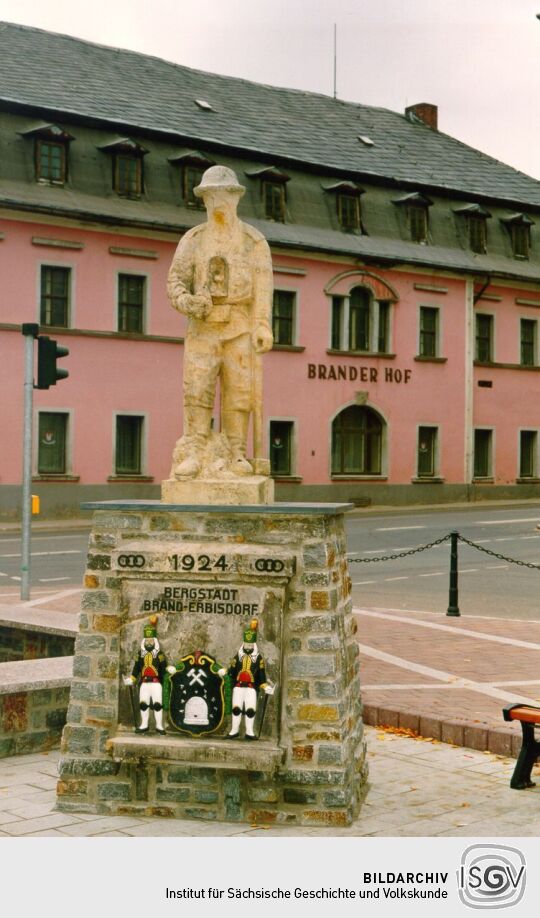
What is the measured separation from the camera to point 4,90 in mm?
31547

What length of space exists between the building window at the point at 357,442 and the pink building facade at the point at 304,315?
2.8 inches

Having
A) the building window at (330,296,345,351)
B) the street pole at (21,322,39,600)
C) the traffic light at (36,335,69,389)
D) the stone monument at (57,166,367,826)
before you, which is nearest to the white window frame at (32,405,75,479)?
the building window at (330,296,345,351)

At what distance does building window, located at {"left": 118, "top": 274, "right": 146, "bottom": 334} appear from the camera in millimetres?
33250

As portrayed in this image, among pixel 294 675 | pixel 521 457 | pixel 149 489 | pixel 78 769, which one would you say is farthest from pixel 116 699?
pixel 521 457

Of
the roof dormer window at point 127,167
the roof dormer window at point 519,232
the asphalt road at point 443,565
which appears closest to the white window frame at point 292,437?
the asphalt road at point 443,565

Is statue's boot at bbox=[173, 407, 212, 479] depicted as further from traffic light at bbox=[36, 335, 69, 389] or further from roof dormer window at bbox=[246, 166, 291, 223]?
roof dormer window at bbox=[246, 166, 291, 223]

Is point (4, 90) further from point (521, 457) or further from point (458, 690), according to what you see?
point (458, 690)

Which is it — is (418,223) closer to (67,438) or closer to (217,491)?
(67,438)

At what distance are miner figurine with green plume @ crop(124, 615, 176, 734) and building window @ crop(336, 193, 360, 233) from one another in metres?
32.1

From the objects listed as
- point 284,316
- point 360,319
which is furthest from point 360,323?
point 284,316

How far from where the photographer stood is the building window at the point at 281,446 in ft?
119

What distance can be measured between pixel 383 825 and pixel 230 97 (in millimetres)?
35044

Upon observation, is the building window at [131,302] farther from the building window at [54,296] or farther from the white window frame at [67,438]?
the white window frame at [67,438]

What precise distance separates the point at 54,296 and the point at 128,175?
3884 mm
